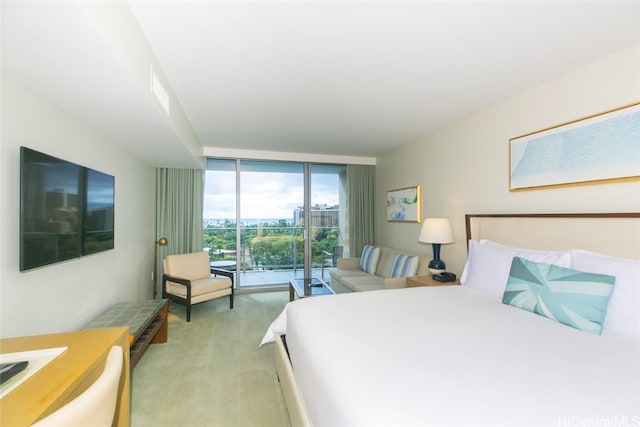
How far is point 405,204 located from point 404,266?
118 cm

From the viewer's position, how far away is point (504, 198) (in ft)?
9.14

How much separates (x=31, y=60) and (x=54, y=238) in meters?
1.08

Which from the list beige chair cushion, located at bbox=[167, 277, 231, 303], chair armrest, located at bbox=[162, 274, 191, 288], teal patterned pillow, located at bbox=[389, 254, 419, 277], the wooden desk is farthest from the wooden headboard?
chair armrest, located at bbox=[162, 274, 191, 288]

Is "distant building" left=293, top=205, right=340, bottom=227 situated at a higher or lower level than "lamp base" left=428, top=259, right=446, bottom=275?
higher

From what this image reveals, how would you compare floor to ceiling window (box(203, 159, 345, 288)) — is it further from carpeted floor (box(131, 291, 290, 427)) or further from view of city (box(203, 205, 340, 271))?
carpeted floor (box(131, 291, 290, 427))

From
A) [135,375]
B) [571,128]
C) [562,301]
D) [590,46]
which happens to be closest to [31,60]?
[135,375]

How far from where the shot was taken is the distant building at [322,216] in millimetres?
5203

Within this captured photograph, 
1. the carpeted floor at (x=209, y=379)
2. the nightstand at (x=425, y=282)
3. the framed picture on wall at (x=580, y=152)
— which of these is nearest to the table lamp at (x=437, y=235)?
the nightstand at (x=425, y=282)

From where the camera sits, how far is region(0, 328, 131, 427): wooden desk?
2.90 ft

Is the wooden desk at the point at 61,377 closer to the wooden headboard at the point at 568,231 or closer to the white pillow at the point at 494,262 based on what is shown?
the white pillow at the point at 494,262

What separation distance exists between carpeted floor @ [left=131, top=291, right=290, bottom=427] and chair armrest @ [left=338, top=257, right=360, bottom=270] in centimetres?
168

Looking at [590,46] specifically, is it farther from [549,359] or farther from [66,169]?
[66,169]

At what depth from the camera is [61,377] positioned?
3.47 feet

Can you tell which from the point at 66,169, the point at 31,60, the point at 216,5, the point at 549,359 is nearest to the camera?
the point at 549,359
